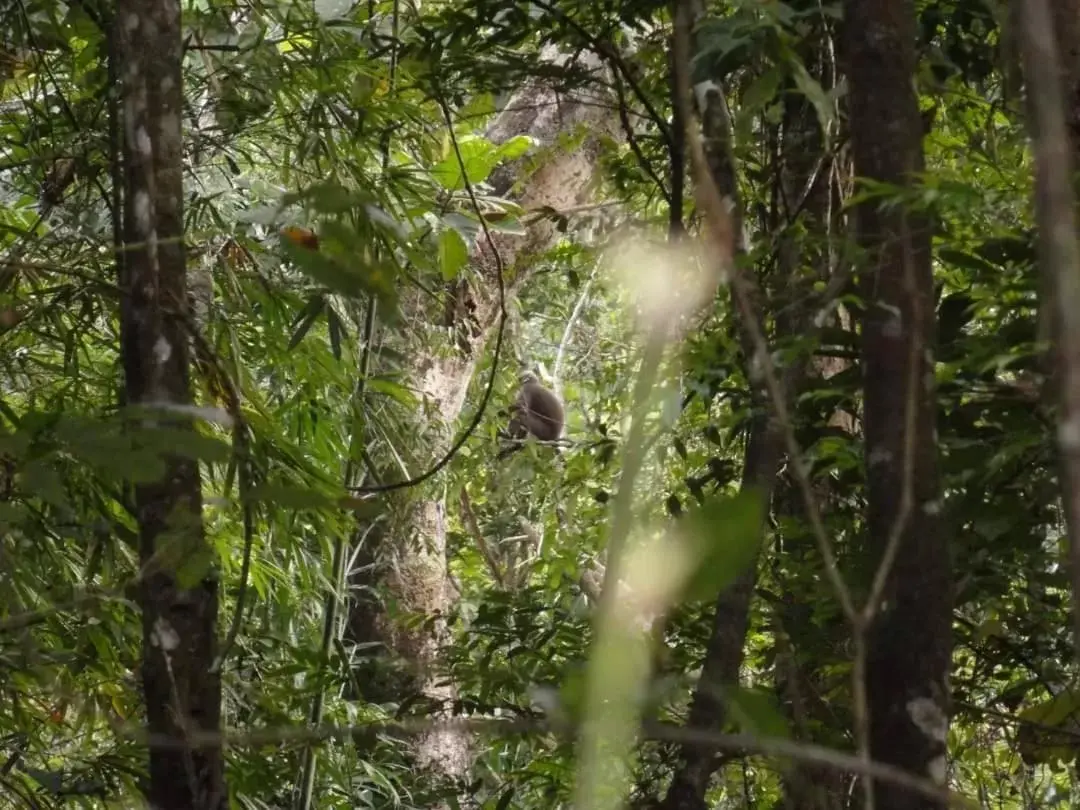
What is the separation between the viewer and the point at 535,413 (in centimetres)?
462

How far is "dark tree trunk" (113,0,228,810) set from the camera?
1171mm

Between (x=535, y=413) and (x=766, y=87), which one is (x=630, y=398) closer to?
(x=766, y=87)

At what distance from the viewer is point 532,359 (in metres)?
5.27

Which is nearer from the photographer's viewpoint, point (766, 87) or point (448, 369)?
point (766, 87)

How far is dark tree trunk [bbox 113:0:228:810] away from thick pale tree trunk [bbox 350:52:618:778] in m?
1.95

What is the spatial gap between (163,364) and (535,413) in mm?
3438

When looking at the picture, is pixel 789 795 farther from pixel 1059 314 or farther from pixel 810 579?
pixel 1059 314

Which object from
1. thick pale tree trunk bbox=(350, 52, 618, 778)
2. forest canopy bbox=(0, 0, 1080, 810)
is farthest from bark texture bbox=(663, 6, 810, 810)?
thick pale tree trunk bbox=(350, 52, 618, 778)

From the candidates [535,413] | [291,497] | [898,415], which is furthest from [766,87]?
[535,413]

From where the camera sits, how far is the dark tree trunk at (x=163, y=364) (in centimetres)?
117

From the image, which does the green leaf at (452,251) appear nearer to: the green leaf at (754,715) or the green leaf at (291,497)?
the green leaf at (291,497)

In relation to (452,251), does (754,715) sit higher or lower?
lower

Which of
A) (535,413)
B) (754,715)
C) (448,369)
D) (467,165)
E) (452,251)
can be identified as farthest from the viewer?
(535,413)

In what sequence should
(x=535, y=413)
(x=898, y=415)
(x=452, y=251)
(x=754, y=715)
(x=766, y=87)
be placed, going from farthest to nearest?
(x=535, y=413) < (x=452, y=251) < (x=766, y=87) < (x=898, y=415) < (x=754, y=715)
